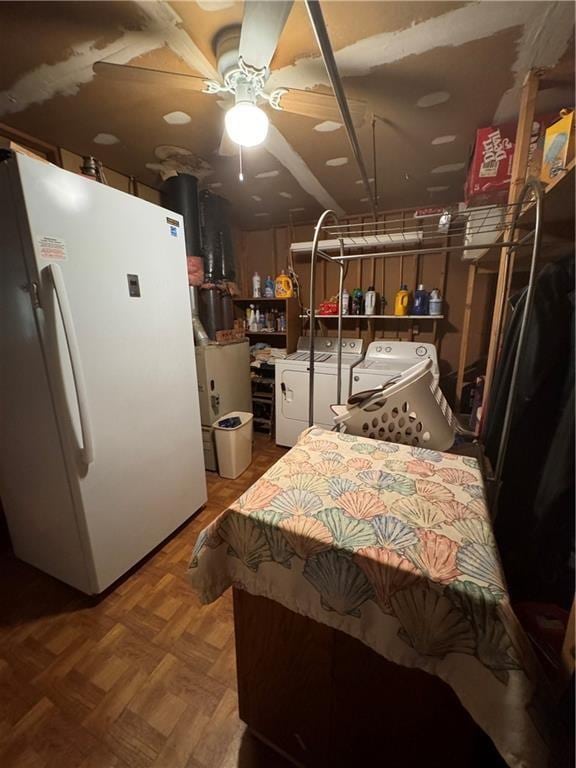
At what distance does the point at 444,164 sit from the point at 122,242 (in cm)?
211

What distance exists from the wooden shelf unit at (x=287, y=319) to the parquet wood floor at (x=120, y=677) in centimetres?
224

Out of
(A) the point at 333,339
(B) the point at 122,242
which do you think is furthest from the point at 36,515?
(A) the point at 333,339

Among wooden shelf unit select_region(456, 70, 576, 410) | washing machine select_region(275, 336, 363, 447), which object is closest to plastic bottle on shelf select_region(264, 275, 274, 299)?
washing machine select_region(275, 336, 363, 447)

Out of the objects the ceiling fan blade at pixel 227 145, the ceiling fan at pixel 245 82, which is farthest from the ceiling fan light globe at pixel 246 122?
the ceiling fan blade at pixel 227 145

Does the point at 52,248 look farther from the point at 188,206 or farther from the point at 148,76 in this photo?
the point at 188,206

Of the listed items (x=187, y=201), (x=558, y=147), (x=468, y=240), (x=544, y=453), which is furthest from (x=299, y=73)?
(x=544, y=453)

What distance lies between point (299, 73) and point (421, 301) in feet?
6.47

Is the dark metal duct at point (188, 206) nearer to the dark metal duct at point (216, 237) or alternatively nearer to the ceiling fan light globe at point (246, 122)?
the dark metal duct at point (216, 237)

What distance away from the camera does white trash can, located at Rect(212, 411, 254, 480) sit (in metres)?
2.47

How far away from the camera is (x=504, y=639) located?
1.63 ft

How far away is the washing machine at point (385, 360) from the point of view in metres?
2.55

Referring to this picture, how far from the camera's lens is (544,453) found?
107 centimetres

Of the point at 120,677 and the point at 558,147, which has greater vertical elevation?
the point at 558,147

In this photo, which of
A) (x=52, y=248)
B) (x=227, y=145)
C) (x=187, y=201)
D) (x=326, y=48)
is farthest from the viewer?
(x=187, y=201)
